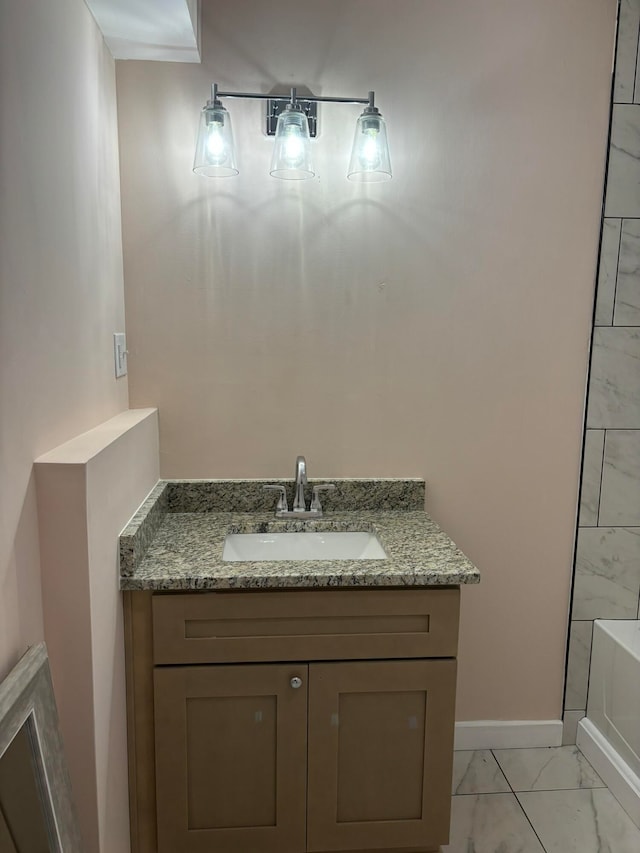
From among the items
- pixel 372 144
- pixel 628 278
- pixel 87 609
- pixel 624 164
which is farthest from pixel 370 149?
pixel 87 609

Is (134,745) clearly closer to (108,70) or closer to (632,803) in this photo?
(632,803)

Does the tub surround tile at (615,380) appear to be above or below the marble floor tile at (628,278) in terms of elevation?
below

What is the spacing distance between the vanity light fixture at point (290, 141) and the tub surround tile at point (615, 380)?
0.92 meters

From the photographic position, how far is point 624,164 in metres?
1.99

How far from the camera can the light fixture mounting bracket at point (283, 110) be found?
1885mm

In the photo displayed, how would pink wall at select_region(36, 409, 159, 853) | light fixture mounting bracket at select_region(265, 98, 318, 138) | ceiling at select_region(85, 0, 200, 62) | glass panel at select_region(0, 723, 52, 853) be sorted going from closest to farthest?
glass panel at select_region(0, 723, 52, 853)
pink wall at select_region(36, 409, 159, 853)
ceiling at select_region(85, 0, 200, 62)
light fixture mounting bracket at select_region(265, 98, 318, 138)

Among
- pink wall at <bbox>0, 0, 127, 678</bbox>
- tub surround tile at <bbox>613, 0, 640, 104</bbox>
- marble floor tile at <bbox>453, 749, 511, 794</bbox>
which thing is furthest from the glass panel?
tub surround tile at <bbox>613, 0, 640, 104</bbox>

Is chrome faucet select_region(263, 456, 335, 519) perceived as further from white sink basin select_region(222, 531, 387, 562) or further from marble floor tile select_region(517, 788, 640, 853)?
marble floor tile select_region(517, 788, 640, 853)

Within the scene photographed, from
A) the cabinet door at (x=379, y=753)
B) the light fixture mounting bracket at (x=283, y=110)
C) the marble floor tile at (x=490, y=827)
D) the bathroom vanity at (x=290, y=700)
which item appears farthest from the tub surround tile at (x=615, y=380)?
the marble floor tile at (x=490, y=827)

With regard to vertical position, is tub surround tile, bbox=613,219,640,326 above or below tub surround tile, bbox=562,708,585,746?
above

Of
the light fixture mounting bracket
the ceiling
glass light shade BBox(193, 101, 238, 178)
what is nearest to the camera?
the ceiling

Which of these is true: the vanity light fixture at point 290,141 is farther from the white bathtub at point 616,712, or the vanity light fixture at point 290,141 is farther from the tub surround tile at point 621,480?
the white bathtub at point 616,712

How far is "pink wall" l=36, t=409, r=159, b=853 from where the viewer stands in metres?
1.20

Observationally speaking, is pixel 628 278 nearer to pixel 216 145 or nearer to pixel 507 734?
pixel 216 145
